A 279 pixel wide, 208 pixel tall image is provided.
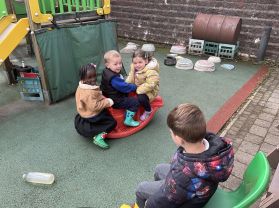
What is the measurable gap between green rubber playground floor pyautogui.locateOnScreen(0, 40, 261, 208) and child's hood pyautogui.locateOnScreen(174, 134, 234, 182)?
44.9 inches

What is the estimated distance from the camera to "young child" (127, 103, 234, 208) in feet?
5.03

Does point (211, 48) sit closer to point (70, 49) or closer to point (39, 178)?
point (70, 49)

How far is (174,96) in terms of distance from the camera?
15.1 ft

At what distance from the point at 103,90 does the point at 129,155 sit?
914mm

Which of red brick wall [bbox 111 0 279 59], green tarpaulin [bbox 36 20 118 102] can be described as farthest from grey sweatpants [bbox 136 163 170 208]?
red brick wall [bbox 111 0 279 59]

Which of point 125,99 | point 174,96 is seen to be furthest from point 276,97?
point 125,99

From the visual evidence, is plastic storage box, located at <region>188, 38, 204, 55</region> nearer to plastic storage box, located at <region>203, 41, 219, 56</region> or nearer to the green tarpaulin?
plastic storage box, located at <region>203, 41, 219, 56</region>

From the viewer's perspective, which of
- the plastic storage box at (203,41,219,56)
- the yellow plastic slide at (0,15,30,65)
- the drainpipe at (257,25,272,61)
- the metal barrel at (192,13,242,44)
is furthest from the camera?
the plastic storage box at (203,41,219,56)

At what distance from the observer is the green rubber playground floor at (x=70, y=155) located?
2537 mm

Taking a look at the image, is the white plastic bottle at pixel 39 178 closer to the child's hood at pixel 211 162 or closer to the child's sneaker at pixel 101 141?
the child's sneaker at pixel 101 141

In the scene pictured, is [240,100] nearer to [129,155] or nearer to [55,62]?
[129,155]

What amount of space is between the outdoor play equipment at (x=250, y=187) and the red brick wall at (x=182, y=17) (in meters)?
5.14

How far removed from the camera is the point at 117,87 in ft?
10.8

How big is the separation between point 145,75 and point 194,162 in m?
2.04
